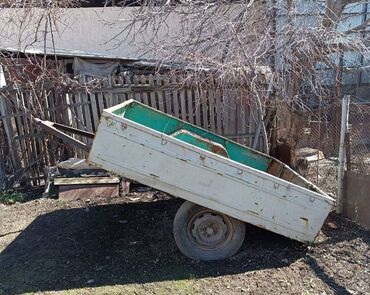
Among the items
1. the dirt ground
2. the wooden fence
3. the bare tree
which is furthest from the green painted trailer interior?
the wooden fence

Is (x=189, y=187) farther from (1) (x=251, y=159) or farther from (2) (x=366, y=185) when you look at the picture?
(2) (x=366, y=185)

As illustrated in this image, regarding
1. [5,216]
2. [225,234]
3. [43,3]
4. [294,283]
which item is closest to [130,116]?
[225,234]

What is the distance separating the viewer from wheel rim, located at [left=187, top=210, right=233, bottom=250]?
399cm

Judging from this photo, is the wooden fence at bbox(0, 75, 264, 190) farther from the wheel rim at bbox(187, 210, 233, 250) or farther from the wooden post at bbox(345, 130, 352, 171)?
the wheel rim at bbox(187, 210, 233, 250)

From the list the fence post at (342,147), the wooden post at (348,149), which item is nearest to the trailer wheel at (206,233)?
the fence post at (342,147)

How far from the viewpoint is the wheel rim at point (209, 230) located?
399cm

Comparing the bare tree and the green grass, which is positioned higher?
the bare tree

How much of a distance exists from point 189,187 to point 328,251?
68.8 inches

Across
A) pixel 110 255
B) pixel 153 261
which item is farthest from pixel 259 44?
pixel 110 255

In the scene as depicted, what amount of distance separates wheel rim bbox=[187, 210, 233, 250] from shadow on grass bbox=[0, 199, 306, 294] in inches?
8.3

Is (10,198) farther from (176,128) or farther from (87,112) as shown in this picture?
(176,128)

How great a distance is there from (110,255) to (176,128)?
6.29ft

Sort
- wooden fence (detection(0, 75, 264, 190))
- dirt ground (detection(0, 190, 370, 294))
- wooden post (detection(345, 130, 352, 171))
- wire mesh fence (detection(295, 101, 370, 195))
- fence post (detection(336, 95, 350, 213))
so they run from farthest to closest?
wooden fence (detection(0, 75, 264, 190)) → wire mesh fence (detection(295, 101, 370, 195)) → wooden post (detection(345, 130, 352, 171)) → fence post (detection(336, 95, 350, 213)) → dirt ground (detection(0, 190, 370, 294))

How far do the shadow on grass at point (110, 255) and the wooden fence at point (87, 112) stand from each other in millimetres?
1730
